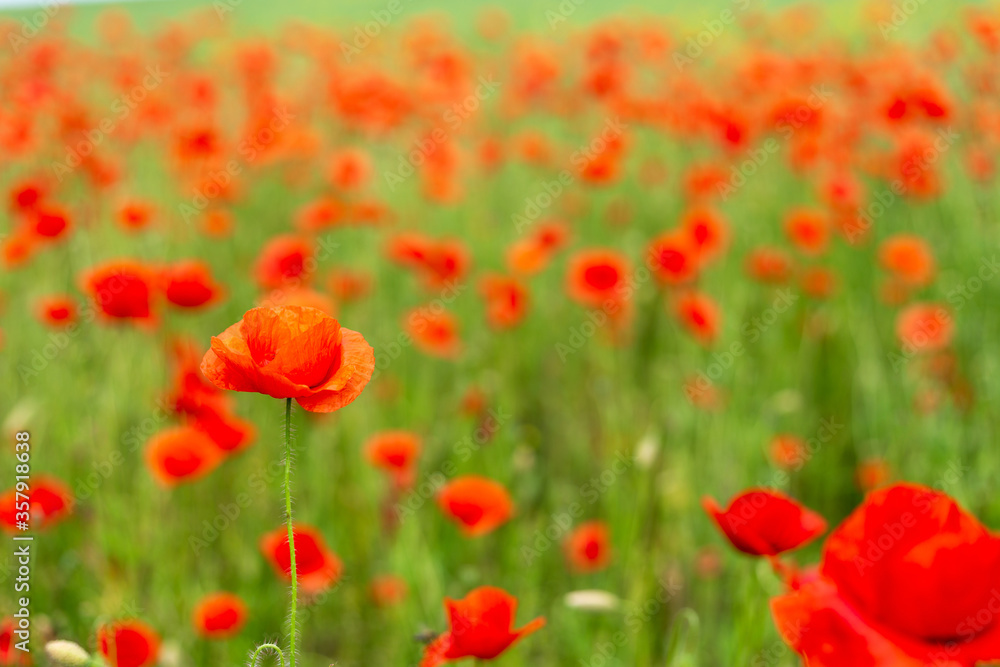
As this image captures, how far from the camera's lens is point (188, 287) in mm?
1620

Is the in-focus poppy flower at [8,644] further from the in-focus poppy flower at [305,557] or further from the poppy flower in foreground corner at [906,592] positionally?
the poppy flower in foreground corner at [906,592]

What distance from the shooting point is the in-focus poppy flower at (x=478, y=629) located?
2.53 ft

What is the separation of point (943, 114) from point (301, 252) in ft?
6.10

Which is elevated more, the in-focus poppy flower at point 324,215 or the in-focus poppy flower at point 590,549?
the in-focus poppy flower at point 324,215

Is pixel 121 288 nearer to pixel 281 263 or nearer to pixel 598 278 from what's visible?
pixel 281 263

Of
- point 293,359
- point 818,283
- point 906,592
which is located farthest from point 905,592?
point 818,283

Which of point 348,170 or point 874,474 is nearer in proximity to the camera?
point 874,474

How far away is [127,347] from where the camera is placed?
2254mm

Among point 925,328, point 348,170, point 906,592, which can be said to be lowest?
point 925,328

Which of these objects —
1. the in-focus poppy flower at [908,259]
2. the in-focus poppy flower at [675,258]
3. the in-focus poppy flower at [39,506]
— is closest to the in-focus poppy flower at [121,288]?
the in-focus poppy flower at [39,506]

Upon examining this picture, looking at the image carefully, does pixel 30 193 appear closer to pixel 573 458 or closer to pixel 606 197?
pixel 573 458

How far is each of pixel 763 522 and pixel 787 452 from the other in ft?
4.51

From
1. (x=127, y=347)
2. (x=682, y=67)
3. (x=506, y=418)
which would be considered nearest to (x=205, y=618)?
(x=506, y=418)

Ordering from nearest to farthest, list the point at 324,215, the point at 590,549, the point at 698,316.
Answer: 1. the point at 590,549
2. the point at 698,316
3. the point at 324,215
